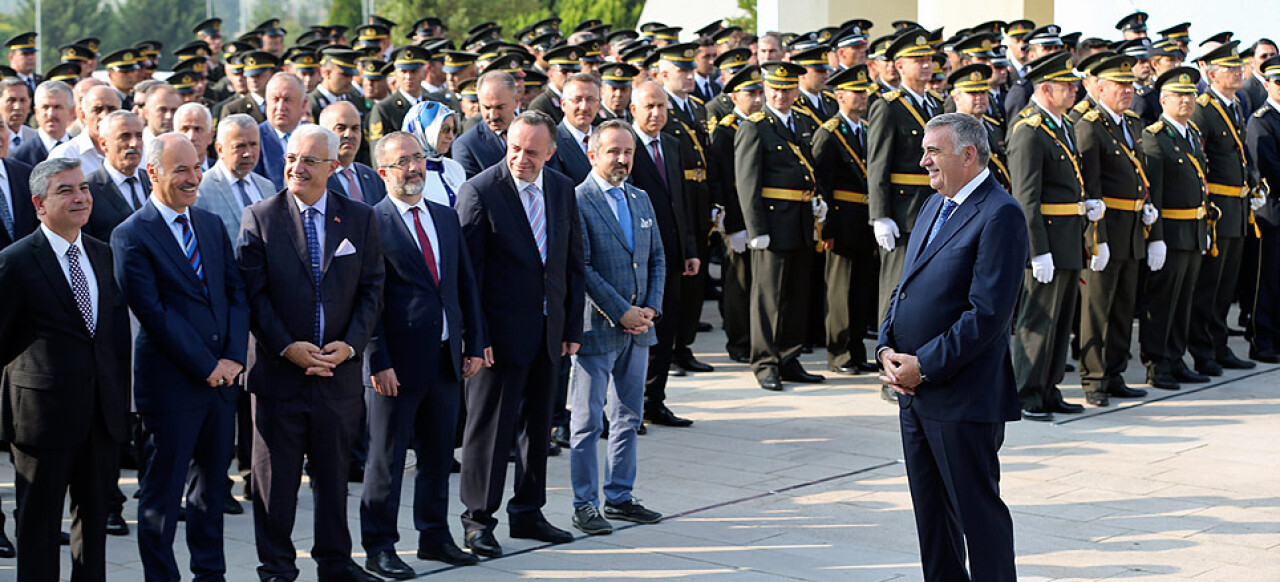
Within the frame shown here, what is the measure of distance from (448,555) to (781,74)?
17.4ft

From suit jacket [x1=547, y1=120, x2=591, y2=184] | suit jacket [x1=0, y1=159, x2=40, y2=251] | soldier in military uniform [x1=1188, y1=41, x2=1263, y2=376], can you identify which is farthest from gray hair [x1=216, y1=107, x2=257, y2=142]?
soldier in military uniform [x1=1188, y1=41, x2=1263, y2=376]

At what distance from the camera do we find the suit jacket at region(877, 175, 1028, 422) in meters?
5.52

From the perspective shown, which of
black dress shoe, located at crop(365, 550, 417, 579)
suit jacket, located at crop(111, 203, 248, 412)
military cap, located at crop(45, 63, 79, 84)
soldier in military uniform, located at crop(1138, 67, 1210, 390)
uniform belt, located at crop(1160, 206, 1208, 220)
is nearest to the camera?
suit jacket, located at crop(111, 203, 248, 412)

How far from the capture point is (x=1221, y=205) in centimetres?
1186

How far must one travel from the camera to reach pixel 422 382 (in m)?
6.75

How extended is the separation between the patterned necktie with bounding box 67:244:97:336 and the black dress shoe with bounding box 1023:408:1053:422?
237 inches

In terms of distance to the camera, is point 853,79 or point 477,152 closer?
point 477,152

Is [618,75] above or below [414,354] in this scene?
above

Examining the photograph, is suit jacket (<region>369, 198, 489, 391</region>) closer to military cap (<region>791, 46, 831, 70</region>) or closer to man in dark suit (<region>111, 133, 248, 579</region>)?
man in dark suit (<region>111, 133, 248, 579</region>)

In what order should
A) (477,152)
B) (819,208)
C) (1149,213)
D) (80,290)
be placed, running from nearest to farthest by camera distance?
(80,290) < (477,152) < (1149,213) < (819,208)

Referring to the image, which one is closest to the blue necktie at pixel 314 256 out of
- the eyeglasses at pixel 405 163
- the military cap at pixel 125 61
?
the eyeglasses at pixel 405 163

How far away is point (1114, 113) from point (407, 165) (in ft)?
18.8

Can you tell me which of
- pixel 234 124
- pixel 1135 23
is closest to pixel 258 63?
pixel 234 124

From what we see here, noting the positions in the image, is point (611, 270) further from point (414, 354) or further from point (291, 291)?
point (291, 291)
